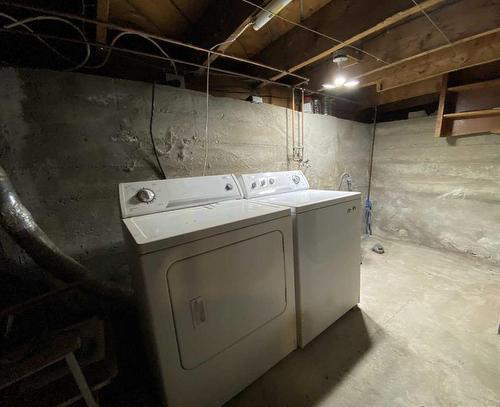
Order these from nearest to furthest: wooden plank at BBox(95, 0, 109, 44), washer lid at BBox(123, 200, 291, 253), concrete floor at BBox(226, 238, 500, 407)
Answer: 1. washer lid at BBox(123, 200, 291, 253)
2. wooden plank at BBox(95, 0, 109, 44)
3. concrete floor at BBox(226, 238, 500, 407)

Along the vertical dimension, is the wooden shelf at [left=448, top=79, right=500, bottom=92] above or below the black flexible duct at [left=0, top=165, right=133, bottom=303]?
above

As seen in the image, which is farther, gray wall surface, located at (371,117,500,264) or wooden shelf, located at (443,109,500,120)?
gray wall surface, located at (371,117,500,264)

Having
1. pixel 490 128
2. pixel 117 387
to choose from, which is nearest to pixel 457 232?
pixel 490 128

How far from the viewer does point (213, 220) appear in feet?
3.58

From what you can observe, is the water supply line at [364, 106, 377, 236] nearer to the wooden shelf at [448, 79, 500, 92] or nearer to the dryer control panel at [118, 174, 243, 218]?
the wooden shelf at [448, 79, 500, 92]

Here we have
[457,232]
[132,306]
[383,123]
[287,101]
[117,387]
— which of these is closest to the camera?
[117,387]

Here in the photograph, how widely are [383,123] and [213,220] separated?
3.36m

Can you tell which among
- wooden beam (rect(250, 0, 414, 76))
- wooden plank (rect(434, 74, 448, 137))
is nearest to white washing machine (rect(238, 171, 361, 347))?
wooden beam (rect(250, 0, 414, 76))

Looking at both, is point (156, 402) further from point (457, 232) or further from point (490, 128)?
point (490, 128)

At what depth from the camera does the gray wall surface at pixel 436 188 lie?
8.23ft

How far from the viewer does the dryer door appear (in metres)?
0.95

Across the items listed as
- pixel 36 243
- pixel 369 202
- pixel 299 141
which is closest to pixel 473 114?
pixel 369 202

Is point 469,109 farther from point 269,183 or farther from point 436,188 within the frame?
point 269,183

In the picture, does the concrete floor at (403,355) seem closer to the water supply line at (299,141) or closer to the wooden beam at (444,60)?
the water supply line at (299,141)
